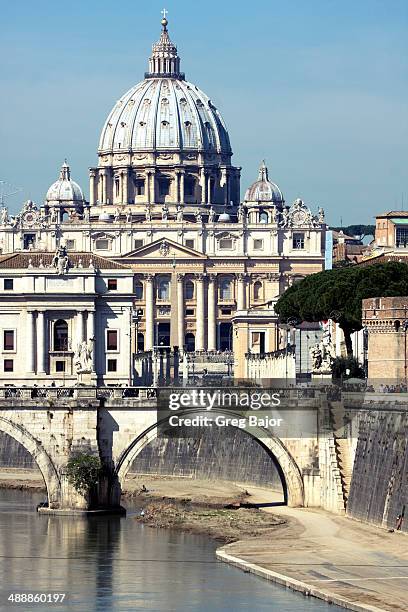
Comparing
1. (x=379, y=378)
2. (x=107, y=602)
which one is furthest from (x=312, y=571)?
(x=379, y=378)

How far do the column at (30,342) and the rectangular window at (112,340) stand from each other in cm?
385

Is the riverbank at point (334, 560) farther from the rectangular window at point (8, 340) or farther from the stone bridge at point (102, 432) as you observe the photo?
the rectangular window at point (8, 340)

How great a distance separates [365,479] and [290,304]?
47.5 metres

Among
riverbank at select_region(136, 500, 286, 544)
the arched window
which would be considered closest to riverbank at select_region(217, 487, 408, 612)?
riverbank at select_region(136, 500, 286, 544)

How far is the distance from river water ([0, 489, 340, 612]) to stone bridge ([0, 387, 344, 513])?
4.77ft

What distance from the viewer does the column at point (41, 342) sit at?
12775cm

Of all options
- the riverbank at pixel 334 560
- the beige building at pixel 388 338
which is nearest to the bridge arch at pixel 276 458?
the riverbank at pixel 334 560

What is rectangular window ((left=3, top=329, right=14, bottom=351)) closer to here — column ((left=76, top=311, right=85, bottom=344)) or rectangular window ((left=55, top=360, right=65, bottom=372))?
rectangular window ((left=55, top=360, right=65, bottom=372))

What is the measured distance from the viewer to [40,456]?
83.9 meters

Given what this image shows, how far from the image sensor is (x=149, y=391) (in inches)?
3327

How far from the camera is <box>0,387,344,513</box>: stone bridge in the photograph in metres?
82.9

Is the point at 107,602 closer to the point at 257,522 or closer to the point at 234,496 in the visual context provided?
the point at 257,522

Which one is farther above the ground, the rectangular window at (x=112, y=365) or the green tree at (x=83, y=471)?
the rectangular window at (x=112, y=365)

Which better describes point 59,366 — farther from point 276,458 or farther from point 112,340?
point 276,458
